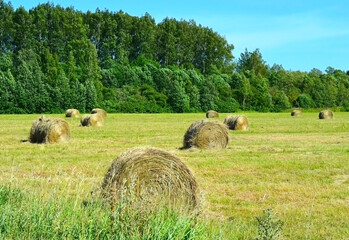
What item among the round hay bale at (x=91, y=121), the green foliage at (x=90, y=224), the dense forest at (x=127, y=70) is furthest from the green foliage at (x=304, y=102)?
the green foliage at (x=90, y=224)

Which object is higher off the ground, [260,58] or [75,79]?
[260,58]

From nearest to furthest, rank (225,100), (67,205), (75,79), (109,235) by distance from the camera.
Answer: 1. (109,235)
2. (67,205)
3. (75,79)
4. (225,100)

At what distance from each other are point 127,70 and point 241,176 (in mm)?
73131

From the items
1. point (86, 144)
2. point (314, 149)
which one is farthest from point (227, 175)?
point (86, 144)

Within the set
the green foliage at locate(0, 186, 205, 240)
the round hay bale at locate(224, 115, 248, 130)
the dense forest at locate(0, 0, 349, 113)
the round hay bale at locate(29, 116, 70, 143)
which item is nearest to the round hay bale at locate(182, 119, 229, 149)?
the round hay bale at locate(29, 116, 70, 143)

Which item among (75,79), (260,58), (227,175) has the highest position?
(260,58)

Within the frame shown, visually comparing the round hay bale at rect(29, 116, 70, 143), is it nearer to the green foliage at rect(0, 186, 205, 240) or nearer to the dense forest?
the green foliage at rect(0, 186, 205, 240)

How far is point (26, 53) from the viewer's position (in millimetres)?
76000

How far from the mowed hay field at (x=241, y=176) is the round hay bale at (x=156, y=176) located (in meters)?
0.44

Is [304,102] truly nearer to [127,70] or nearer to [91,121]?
[127,70]

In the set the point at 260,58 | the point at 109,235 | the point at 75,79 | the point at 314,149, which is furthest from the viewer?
the point at 260,58

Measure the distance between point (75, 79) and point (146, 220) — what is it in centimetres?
7031

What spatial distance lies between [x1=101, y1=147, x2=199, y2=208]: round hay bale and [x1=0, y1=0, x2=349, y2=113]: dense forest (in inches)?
2304

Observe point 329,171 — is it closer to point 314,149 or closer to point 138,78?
point 314,149
